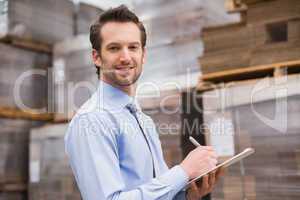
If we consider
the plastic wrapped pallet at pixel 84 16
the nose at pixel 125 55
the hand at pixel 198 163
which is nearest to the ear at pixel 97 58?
the nose at pixel 125 55

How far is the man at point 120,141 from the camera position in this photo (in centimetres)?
131

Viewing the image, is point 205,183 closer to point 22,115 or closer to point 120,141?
point 120,141

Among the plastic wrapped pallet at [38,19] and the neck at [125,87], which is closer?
the neck at [125,87]

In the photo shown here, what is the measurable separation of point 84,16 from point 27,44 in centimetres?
82

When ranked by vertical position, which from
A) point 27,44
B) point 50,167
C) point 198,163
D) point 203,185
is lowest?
point 50,167

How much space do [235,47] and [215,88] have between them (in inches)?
15.4

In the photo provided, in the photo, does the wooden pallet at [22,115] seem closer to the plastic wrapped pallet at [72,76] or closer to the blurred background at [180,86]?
the blurred background at [180,86]

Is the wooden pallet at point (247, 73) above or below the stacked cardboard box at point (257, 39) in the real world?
below

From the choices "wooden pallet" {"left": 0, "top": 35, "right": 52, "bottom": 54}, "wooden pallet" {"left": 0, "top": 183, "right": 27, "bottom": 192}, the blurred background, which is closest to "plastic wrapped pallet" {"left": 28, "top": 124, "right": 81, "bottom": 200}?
the blurred background

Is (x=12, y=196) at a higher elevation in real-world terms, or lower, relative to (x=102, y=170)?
lower

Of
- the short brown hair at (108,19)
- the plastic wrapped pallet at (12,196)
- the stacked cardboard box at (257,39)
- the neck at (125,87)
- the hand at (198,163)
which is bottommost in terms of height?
the plastic wrapped pallet at (12,196)

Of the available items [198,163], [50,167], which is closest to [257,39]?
[198,163]

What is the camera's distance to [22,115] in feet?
13.8

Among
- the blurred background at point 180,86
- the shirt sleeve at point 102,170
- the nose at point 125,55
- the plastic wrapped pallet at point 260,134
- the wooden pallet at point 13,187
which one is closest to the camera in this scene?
the shirt sleeve at point 102,170
